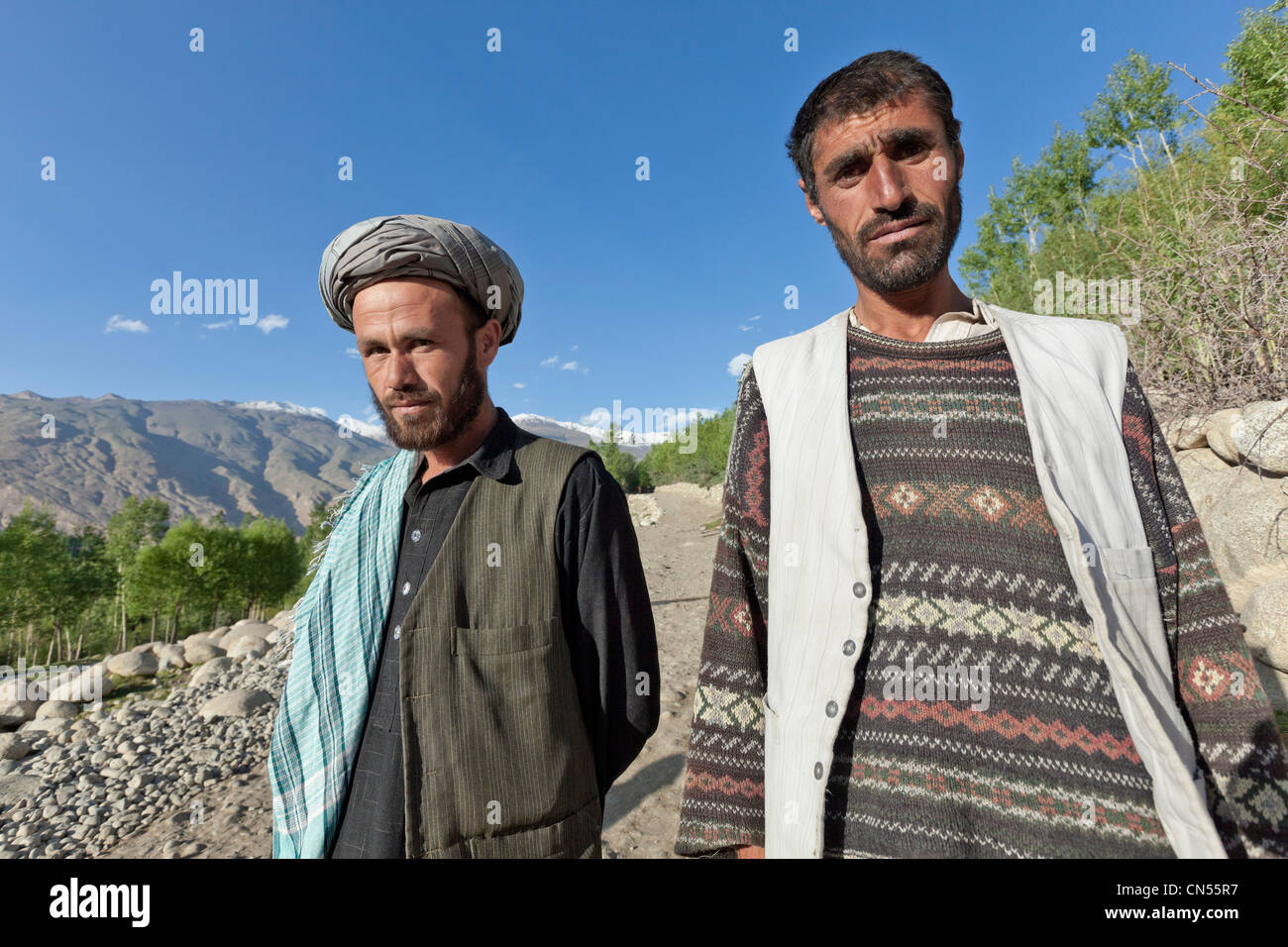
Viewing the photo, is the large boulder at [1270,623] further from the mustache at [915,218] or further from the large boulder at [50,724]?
the large boulder at [50,724]

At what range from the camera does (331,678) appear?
188 centimetres

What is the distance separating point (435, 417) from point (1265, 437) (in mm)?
7822

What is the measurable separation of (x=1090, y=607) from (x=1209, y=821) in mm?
430

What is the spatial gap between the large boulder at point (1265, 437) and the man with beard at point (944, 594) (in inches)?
242

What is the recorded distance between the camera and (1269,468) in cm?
599

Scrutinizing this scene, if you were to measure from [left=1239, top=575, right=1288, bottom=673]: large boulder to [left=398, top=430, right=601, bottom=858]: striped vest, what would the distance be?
5673 mm

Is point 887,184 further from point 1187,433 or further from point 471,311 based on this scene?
point 1187,433

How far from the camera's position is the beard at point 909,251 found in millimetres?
1585

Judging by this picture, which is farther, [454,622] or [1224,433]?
[1224,433]

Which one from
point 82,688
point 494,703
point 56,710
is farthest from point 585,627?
point 82,688

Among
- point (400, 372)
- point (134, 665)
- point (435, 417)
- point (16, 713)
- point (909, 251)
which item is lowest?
point (16, 713)

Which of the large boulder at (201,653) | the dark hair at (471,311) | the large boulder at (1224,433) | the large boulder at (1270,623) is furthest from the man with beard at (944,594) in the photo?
the large boulder at (201,653)

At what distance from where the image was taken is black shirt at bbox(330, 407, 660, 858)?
1742 mm

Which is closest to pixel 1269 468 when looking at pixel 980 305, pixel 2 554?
pixel 980 305
